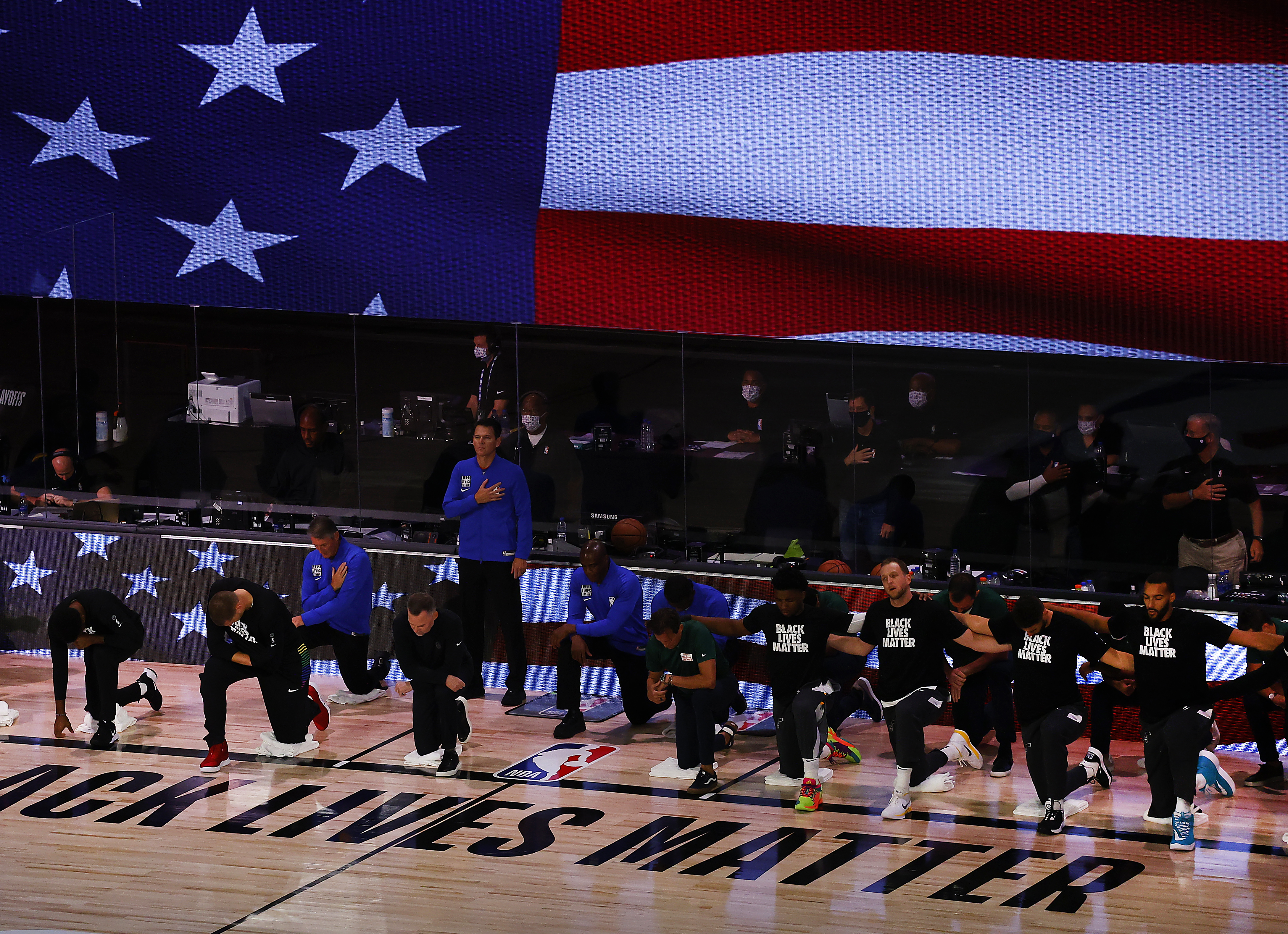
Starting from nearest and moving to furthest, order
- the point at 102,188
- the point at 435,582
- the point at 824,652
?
the point at 824,652 → the point at 435,582 → the point at 102,188

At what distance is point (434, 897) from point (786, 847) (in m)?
1.90

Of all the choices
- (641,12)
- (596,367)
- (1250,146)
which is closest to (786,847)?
(596,367)

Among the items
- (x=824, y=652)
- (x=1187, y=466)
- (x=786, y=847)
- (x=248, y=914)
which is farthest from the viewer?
(x=1187, y=466)

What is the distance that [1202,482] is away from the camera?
35.6 ft

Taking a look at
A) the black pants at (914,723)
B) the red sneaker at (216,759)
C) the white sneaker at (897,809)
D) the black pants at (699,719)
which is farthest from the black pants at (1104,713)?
the red sneaker at (216,759)

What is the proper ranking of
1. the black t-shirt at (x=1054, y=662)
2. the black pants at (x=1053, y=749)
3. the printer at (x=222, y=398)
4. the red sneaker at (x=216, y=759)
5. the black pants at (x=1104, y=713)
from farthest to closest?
the printer at (x=222, y=398) < the red sneaker at (x=216, y=759) < the black pants at (x=1104, y=713) < the black t-shirt at (x=1054, y=662) < the black pants at (x=1053, y=749)

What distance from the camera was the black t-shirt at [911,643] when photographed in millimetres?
9516

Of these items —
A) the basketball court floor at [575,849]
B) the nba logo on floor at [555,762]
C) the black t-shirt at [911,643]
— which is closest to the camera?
the basketball court floor at [575,849]

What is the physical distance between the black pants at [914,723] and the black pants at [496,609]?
3.05 m

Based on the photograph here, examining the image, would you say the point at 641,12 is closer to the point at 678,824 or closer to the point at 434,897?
the point at 678,824

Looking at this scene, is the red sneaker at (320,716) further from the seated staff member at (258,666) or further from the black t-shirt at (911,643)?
the black t-shirt at (911,643)

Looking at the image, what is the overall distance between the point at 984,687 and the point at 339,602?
14.3 ft

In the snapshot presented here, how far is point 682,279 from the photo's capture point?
12.5m

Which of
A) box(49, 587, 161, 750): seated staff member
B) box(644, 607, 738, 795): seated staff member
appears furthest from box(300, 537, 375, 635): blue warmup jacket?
box(644, 607, 738, 795): seated staff member
